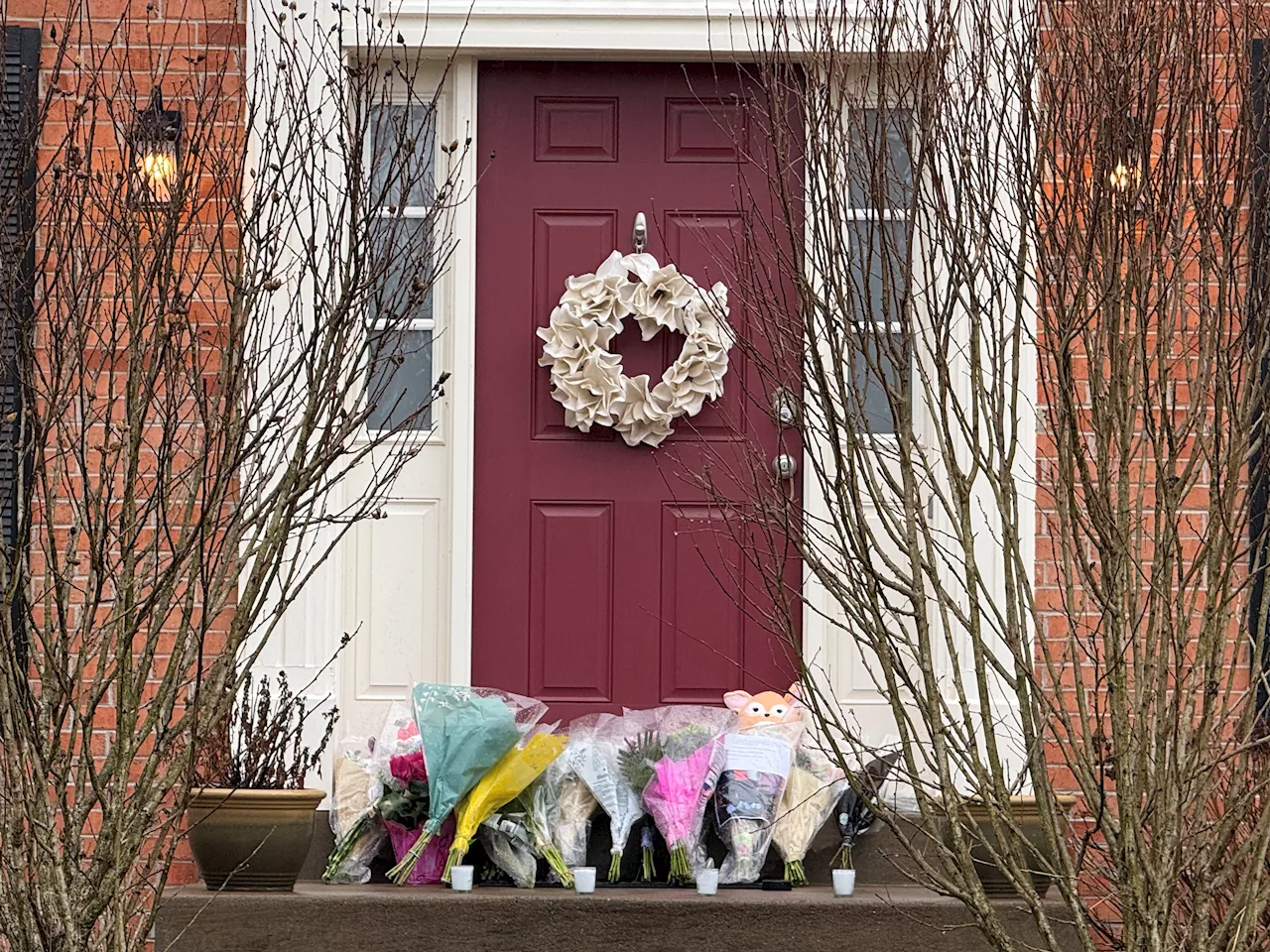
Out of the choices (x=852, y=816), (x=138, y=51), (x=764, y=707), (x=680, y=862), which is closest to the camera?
(x=680, y=862)

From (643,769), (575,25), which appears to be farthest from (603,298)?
(643,769)

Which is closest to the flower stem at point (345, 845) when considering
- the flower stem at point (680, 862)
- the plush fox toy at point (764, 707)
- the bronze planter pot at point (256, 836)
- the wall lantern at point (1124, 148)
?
the bronze planter pot at point (256, 836)

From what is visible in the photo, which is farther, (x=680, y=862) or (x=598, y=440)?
(x=598, y=440)

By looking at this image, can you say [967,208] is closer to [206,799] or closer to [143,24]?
[206,799]

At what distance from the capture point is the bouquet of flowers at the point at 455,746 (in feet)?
15.3

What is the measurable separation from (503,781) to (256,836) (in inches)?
25.7

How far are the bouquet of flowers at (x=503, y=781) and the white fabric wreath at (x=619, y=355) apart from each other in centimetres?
112

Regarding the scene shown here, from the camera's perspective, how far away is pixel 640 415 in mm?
5371

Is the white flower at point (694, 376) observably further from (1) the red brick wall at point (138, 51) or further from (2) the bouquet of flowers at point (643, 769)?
(1) the red brick wall at point (138, 51)

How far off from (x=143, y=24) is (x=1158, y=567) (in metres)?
3.47

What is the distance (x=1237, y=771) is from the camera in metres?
3.66

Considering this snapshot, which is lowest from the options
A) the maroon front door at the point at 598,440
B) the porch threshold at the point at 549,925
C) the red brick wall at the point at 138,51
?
the porch threshold at the point at 549,925

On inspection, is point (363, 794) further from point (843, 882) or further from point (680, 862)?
point (843, 882)

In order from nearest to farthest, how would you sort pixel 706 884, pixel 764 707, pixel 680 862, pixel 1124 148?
pixel 1124 148, pixel 706 884, pixel 680 862, pixel 764 707
